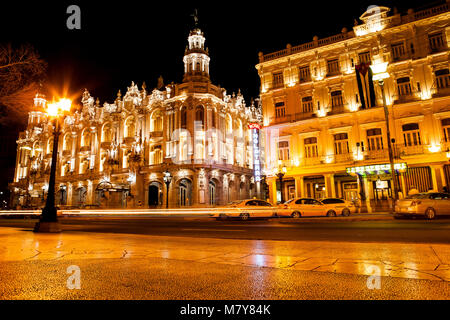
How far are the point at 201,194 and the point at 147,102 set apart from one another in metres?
17.5

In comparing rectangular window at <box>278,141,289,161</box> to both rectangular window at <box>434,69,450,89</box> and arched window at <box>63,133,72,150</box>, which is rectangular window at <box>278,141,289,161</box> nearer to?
rectangular window at <box>434,69,450,89</box>

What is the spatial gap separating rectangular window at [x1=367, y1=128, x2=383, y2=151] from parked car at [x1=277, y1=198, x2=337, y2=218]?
26.5 ft

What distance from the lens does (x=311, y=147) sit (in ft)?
87.9

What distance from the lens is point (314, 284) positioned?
12.0 ft

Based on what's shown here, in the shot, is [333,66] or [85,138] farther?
[85,138]

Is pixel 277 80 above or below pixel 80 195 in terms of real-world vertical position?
above

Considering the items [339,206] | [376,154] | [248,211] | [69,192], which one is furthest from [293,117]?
[69,192]

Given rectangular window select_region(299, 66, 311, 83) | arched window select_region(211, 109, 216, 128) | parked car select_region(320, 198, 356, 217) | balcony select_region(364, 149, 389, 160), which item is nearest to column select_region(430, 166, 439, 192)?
balcony select_region(364, 149, 389, 160)

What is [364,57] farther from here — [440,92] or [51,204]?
[51,204]

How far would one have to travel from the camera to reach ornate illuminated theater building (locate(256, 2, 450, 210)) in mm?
22609

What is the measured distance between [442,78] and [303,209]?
15842 millimetres

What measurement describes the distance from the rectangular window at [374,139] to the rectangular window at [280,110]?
307 inches

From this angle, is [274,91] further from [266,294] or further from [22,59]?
[266,294]
